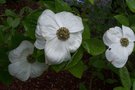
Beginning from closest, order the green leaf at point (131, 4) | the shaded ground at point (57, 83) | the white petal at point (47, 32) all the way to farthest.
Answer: the white petal at point (47, 32) → the green leaf at point (131, 4) → the shaded ground at point (57, 83)

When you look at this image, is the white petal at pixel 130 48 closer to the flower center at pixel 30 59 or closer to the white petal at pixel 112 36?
the white petal at pixel 112 36

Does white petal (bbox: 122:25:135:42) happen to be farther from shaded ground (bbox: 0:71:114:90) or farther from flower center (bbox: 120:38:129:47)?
shaded ground (bbox: 0:71:114:90)

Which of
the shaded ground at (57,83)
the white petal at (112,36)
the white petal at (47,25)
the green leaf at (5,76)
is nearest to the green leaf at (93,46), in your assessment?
the white petal at (112,36)

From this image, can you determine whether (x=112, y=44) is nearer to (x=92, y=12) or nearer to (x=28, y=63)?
(x=28, y=63)

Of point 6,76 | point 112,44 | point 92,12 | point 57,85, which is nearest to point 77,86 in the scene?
point 57,85

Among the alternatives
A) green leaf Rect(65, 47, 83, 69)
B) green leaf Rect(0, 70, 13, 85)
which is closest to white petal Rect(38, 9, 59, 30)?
green leaf Rect(65, 47, 83, 69)

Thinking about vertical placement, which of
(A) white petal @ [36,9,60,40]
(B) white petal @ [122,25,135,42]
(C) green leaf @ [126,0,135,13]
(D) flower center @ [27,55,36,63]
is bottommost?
(D) flower center @ [27,55,36,63]
